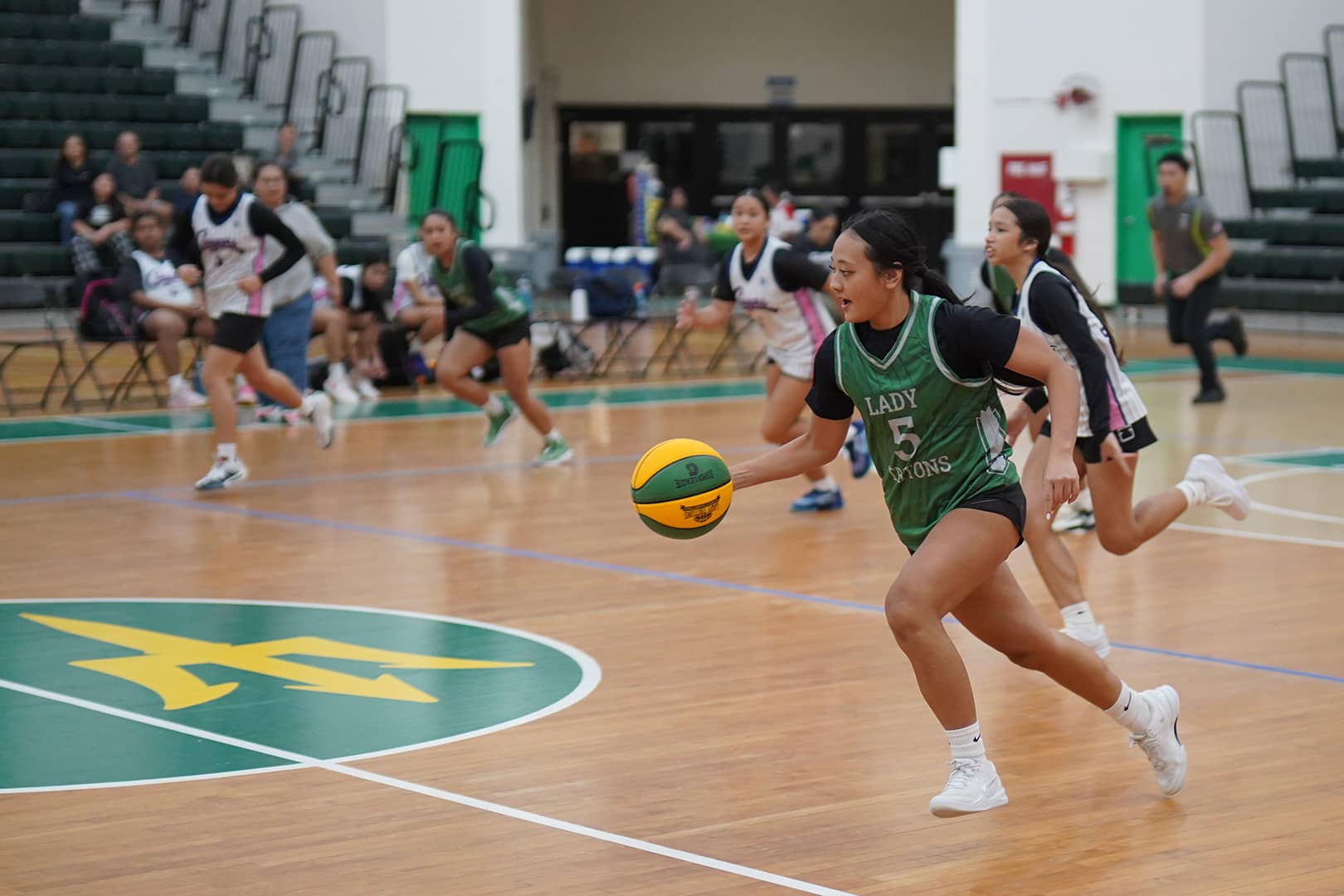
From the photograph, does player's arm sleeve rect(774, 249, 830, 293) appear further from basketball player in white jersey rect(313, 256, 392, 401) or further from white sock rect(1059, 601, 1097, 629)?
basketball player in white jersey rect(313, 256, 392, 401)

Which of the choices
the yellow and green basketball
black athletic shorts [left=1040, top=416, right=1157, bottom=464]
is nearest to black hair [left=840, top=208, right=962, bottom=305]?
the yellow and green basketball

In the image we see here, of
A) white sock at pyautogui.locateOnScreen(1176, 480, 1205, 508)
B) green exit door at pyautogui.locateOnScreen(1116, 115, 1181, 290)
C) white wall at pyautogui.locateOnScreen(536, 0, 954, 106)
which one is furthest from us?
white wall at pyautogui.locateOnScreen(536, 0, 954, 106)

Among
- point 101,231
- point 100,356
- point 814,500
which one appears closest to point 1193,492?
point 814,500

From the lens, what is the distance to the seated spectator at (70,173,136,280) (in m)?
18.9

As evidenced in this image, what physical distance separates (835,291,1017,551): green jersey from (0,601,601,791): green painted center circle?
1780mm

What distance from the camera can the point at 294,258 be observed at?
1102 cm

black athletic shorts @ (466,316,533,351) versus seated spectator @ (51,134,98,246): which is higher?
seated spectator @ (51,134,98,246)

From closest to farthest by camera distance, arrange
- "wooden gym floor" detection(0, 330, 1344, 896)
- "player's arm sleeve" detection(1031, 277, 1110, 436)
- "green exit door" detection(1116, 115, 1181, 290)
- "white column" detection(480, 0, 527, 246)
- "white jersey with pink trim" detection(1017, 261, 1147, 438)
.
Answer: "wooden gym floor" detection(0, 330, 1344, 896)
"player's arm sleeve" detection(1031, 277, 1110, 436)
"white jersey with pink trim" detection(1017, 261, 1147, 438)
"white column" detection(480, 0, 527, 246)
"green exit door" detection(1116, 115, 1181, 290)

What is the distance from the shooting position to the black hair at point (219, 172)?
427 inches

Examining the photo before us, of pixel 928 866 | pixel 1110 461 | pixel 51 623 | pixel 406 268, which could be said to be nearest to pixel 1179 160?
pixel 406 268

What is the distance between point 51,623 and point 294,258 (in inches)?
153

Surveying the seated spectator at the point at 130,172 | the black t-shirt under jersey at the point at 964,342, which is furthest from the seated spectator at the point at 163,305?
the black t-shirt under jersey at the point at 964,342

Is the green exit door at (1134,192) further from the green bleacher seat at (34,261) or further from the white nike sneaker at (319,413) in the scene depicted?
the white nike sneaker at (319,413)

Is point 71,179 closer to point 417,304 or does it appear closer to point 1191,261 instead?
point 417,304
